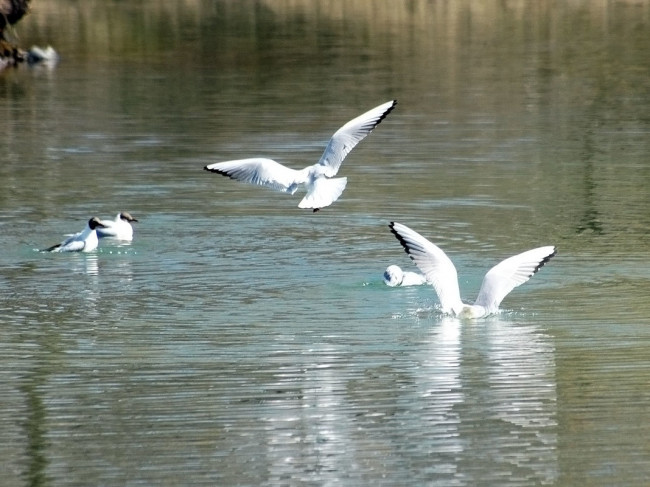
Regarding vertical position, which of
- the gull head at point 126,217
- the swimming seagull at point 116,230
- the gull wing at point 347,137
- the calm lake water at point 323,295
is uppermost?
the gull wing at point 347,137

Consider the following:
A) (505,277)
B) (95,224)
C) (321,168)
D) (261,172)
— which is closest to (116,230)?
(95,224)

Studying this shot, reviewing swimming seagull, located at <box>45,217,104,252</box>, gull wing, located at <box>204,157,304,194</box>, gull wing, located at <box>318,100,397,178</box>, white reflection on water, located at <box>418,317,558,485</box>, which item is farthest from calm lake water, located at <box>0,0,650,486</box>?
gull wing, located at <box>318,100,397,178</box>

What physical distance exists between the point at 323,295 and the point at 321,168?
3.63 ft

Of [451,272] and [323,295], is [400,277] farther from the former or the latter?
[451,272]

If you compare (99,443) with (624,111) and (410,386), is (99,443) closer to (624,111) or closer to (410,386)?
(410,386)

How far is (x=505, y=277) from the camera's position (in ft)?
41.7

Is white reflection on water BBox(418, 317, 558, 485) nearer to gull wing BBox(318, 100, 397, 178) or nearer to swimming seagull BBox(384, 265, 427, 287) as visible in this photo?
swimming seagull BBox(384, 265, 427, 287)

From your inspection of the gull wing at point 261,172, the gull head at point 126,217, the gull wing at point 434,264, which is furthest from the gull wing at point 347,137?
the gull head at point 126,217

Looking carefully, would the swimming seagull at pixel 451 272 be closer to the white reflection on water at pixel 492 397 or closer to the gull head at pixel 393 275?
the white reflection on water at pixel 492 397

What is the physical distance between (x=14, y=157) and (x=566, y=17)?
103ft

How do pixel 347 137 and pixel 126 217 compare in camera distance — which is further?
pixel 126 217

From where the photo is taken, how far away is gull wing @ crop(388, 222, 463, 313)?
41.6 feet

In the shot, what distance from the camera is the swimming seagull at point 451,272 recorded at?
12.7 meters

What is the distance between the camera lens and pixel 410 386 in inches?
424
